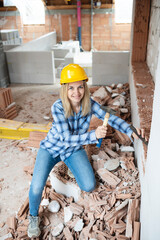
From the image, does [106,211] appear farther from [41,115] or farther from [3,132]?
[41,115]

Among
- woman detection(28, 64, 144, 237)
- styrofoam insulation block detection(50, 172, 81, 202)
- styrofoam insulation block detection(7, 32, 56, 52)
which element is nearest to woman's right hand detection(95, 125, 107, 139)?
woman detection(28, 64, 144, 237)

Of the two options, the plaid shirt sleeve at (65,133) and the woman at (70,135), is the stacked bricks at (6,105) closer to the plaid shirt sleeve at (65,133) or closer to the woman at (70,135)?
the woman at (70,135)

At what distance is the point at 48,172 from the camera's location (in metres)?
2.54

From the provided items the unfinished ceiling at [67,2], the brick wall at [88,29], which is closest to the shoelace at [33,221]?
the unfinished ceiling at [67,2]

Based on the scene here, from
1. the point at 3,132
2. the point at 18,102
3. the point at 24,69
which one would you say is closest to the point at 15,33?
the point at 24,69

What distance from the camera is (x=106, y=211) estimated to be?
2.39 metres

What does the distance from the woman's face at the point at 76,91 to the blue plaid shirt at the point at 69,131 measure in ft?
0.65

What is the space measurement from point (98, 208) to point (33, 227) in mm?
788

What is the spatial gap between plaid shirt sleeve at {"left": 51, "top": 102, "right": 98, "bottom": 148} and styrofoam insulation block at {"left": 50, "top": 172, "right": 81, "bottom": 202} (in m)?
0.66

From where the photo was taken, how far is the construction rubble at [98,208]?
226 cm

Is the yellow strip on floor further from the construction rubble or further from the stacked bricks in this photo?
the construction rubble

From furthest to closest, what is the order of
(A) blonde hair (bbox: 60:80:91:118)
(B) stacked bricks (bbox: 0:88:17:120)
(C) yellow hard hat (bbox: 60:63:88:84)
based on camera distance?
(B) stacked bricks (bbox: 0:88:17:120) → (A) blonde hair (bbox: 60:80:91:118) → (C) yellow hard hat (bbox: 60:63:88:84)

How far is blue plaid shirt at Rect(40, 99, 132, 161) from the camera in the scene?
2.40 meters

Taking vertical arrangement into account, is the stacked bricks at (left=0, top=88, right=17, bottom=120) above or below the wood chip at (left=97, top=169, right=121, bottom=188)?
above
